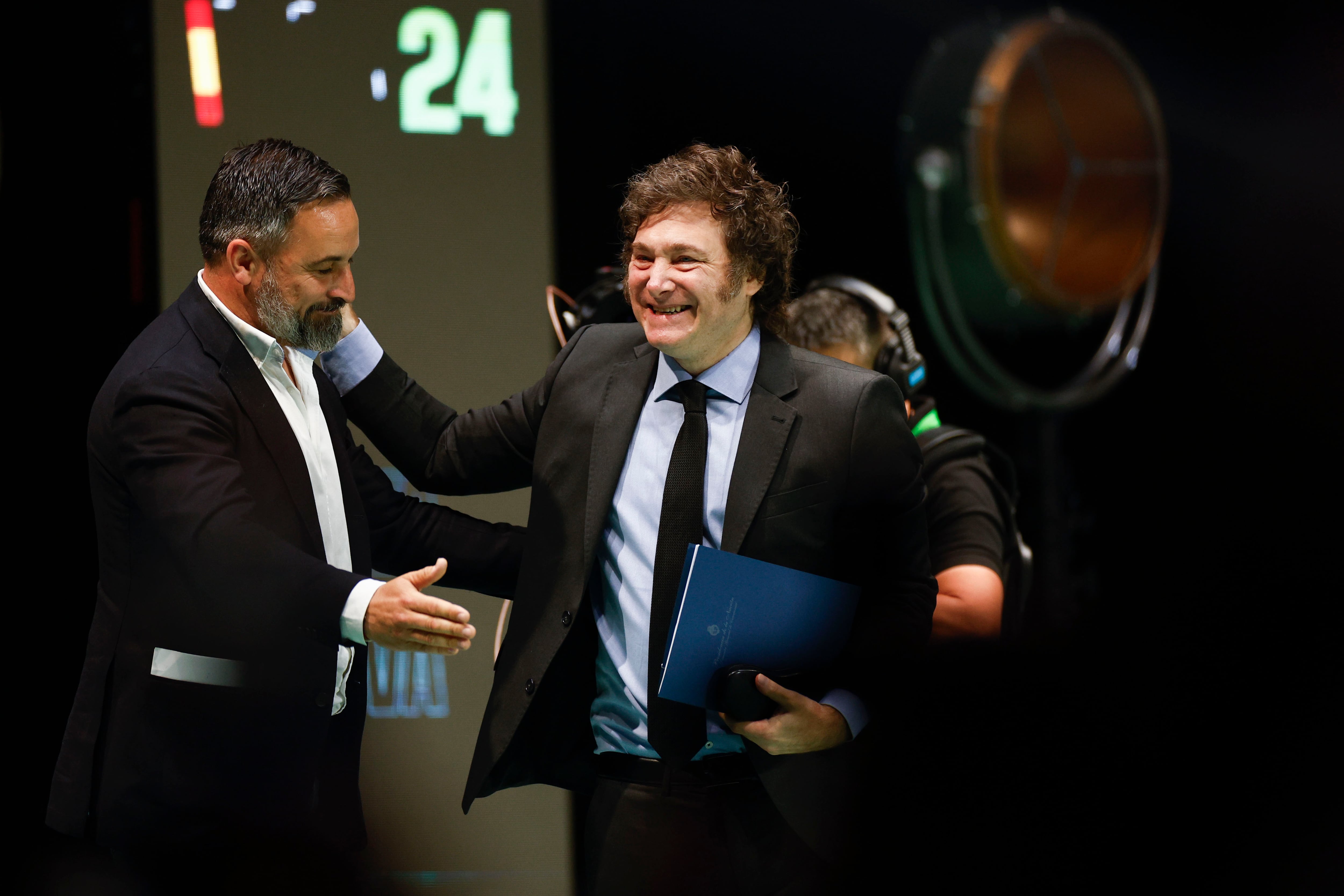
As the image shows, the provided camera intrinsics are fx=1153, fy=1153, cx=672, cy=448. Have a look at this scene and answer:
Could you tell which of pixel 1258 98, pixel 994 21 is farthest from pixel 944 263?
pixel 1258 98

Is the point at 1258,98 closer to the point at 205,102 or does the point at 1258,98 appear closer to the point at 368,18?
the point at 368,18

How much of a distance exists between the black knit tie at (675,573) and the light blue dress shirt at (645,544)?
0.05ft

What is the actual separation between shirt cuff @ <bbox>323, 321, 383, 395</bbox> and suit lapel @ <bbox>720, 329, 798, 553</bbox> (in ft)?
2.48

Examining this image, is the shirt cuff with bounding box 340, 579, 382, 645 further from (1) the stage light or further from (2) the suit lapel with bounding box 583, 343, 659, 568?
(1) the stage light

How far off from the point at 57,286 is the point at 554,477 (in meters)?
1.56

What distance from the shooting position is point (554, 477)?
6.80 ft

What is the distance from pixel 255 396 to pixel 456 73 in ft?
4.89

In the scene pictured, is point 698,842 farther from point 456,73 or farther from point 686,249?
point 456,73

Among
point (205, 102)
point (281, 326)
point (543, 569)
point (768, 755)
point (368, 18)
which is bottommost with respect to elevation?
point (768, 755)

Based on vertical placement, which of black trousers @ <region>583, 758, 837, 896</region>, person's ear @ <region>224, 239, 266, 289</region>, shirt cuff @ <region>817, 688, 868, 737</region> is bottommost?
black trousers @ <region>583, 758, 837, 896</region>

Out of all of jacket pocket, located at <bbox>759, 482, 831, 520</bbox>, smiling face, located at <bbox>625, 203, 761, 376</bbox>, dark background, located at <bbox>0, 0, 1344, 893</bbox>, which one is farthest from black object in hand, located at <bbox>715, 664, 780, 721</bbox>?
smiling face, located at <bbox>625, 203, 761, 376</bbox>

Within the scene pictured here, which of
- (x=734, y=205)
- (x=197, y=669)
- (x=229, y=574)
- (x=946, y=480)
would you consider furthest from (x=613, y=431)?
(x=946, y=480)

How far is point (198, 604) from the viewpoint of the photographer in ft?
6.30

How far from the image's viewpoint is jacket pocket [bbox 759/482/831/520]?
1997 millimetres
